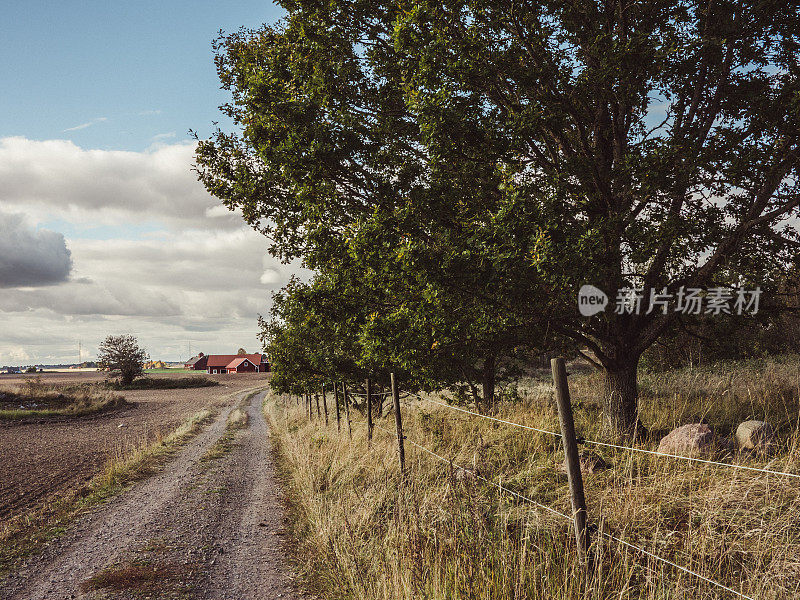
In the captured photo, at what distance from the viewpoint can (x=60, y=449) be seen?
778 inches

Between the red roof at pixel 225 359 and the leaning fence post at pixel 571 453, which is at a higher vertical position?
the leaning fence post at pixel 571 453

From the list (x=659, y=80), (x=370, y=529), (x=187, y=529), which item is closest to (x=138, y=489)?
(x=187, y=529)

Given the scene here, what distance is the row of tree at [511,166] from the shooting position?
7844 mm

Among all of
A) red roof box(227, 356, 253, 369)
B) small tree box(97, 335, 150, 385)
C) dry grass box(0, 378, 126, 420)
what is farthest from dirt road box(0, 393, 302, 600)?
red roof box(227, 356, 253, 369)

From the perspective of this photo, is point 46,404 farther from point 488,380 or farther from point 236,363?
point 236,363

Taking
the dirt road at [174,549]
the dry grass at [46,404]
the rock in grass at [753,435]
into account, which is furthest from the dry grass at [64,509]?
the dry grass at [46,404]

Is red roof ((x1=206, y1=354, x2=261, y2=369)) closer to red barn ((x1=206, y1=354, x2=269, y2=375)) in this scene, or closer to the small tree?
red barn ((x1=206, y1=354, x2=269, y2=375))

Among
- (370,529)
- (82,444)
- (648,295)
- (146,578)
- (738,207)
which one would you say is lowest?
(82,444)

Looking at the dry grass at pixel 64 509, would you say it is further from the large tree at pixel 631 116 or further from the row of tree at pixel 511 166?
the large tree at pixel 631 116

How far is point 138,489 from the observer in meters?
11.4

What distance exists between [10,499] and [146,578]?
313 inches

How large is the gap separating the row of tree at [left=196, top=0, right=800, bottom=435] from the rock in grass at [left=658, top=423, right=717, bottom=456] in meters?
1.56

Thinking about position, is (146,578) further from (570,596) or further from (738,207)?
(738,207)

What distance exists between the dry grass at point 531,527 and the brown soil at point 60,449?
7282 millimetres
